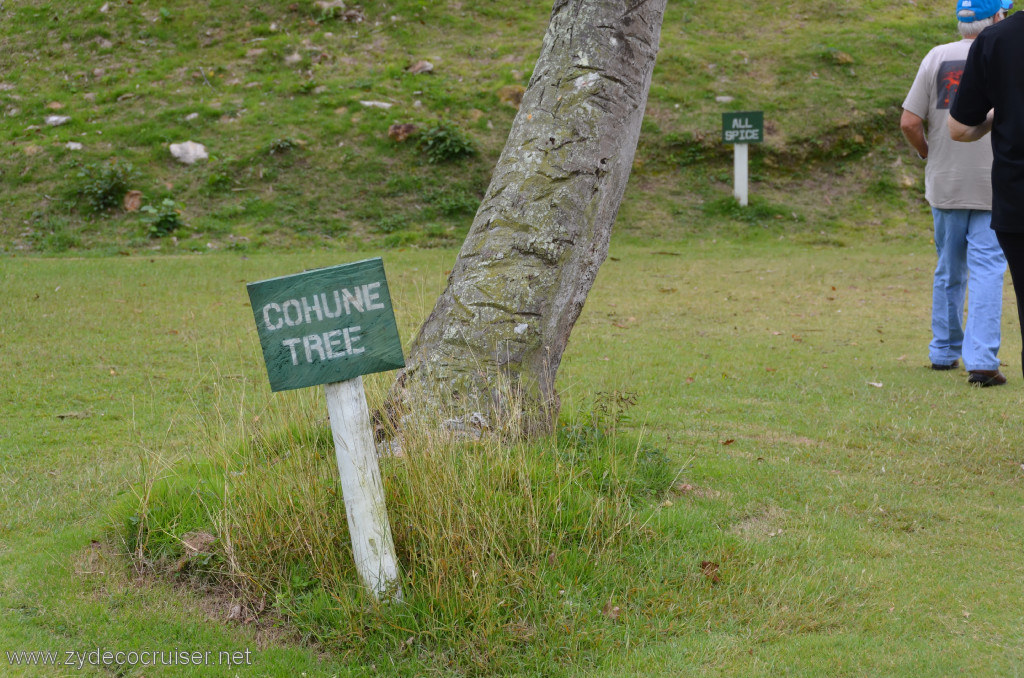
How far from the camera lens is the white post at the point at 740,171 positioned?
51.0 feet

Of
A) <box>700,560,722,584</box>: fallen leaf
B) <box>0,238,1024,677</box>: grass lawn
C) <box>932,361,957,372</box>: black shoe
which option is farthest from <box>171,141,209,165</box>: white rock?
<box>700,560,722,584</box>: fallen leaf

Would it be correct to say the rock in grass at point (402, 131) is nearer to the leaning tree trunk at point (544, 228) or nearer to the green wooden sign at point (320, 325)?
the leaning tree trunk at point (544, 228)

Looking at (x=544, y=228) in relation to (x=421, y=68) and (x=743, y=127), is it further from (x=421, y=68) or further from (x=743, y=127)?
(x=421, y=68)

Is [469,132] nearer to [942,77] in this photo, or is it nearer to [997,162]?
[942,77]

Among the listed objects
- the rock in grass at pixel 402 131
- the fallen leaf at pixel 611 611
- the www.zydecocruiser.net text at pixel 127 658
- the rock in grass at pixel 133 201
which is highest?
the www.zydecocruiser.net text at pixel 127 658

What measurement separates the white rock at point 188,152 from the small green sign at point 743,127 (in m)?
8.88

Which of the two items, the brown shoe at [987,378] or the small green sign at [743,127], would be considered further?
the small green sign at [743,127]

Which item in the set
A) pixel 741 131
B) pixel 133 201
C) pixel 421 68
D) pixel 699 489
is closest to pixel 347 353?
pixel 699 489

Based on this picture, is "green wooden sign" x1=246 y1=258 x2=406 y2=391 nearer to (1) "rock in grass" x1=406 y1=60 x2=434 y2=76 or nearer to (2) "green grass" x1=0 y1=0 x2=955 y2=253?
(2) "green grass" x1=0 y1=0 x2=955 y2=253

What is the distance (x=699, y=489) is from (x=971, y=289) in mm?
3606

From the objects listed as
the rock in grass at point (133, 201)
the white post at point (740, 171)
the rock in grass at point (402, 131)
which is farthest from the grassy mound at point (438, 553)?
the rock in grass at point (402, 131)

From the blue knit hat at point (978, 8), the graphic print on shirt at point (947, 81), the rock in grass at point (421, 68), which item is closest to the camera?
the blue knit hat at point (978, 8)

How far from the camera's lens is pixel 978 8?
20.9 ft

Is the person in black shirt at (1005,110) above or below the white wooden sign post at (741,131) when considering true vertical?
above
